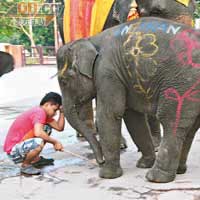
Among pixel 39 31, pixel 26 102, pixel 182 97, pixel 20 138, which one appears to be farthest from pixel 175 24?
pixel 39 31

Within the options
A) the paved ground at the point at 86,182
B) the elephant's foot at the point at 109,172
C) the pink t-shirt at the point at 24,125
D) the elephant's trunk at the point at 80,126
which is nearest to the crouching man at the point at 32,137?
the pink t-shirt at the point at 24,125

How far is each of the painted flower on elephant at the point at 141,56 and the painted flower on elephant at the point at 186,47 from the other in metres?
0.14

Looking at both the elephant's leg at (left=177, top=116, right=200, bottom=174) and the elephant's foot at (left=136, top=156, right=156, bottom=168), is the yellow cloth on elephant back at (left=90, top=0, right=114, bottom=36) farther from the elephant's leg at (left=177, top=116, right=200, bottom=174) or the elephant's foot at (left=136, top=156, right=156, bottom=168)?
the elephant's leg at (left=177, top=116, right=200, bottom=174)

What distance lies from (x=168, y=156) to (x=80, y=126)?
775mm

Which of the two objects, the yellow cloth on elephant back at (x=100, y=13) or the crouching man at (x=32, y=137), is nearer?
the crouching man at (x=32, y=137)

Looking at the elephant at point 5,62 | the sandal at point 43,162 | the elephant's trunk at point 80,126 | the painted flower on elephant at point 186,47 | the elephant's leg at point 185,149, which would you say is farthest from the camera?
the elephant at point 5,62

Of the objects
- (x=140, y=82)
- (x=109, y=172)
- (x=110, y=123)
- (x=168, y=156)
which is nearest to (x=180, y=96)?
(x=140, y=82)

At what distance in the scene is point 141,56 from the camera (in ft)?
10.2

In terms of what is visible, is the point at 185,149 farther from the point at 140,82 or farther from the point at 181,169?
the point at 140,82

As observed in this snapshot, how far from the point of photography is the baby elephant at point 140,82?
3031 mm

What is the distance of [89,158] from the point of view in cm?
418

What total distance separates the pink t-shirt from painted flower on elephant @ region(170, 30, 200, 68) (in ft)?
4.24

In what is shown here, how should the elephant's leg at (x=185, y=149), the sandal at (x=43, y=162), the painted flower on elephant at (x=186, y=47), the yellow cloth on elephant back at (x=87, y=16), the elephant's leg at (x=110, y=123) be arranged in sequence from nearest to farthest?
the painted flower on elephant at (x=186, y=47) → the elephant's leg at (x=110, y=123) → the elephant's leg at (x=185, y=149) → the sandal at (x=43, y=162) → the yellow cloth on elephant back at (x=87, y=16)

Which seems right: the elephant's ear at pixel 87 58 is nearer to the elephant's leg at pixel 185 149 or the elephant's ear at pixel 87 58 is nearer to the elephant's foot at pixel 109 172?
the elephant's foot at pixel 109 172
